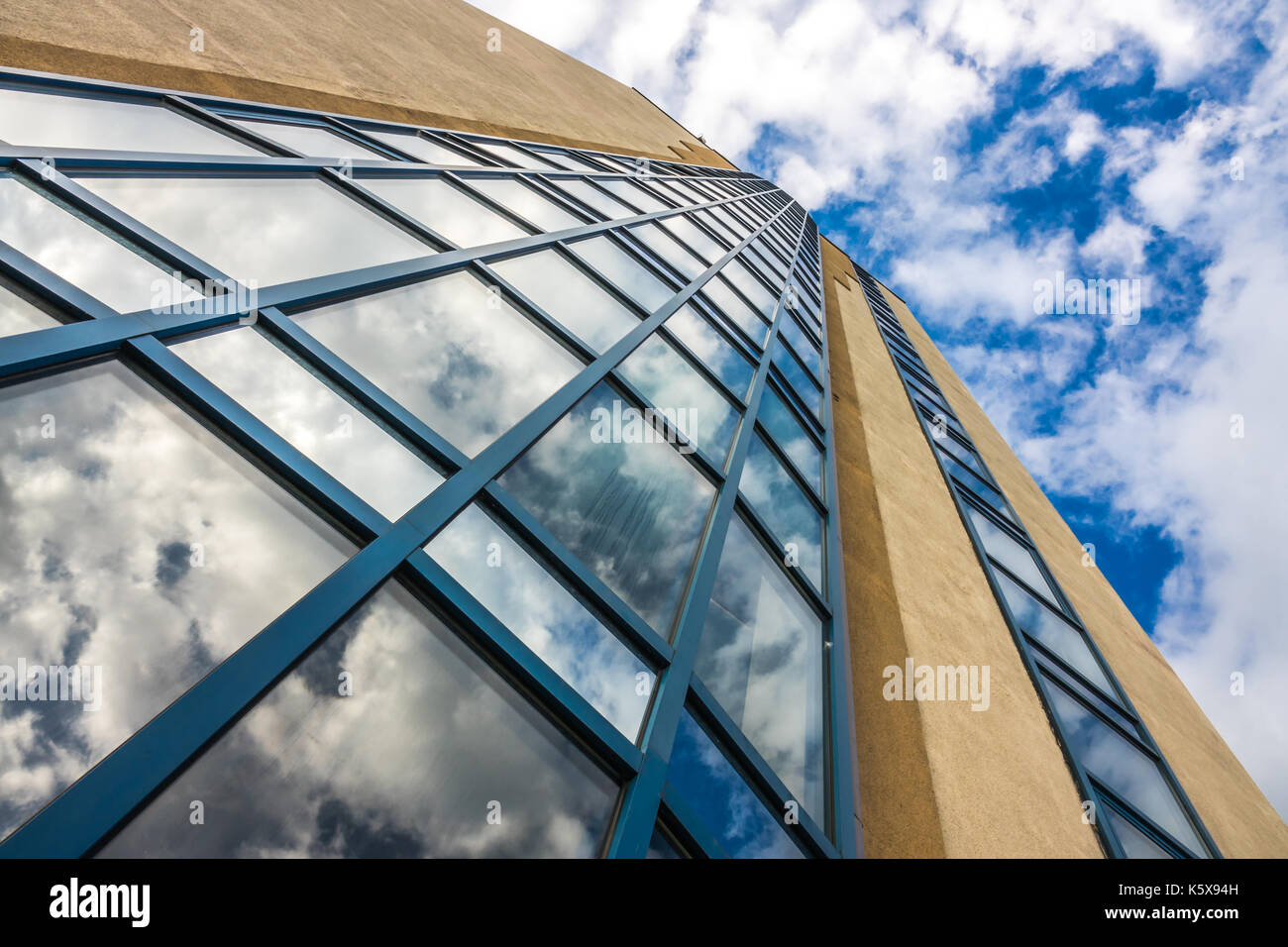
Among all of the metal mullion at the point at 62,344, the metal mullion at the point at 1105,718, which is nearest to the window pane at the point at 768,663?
the metal mullion at the point at 62,344

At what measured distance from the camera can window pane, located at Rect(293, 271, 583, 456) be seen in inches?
166

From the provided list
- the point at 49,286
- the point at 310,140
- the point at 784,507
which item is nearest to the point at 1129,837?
the point at 784,507

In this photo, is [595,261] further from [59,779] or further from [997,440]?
[997,440]

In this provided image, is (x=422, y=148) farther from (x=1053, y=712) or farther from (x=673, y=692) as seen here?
(x=1053, y=712)

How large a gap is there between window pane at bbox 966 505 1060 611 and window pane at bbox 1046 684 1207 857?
120 inches

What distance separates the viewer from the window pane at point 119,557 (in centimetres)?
210

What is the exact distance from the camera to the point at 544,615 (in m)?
3.60

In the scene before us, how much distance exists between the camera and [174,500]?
2801 mm

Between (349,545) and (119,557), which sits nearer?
(119,557)

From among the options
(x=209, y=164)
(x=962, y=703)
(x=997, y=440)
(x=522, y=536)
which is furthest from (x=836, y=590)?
(x=997, y=440)

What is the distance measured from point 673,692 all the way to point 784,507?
3.58m

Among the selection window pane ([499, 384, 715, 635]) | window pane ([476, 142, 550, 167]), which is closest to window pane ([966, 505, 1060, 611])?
window pane ([499, 384, 715, 635])

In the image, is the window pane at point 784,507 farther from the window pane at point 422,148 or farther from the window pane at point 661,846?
the window pane at point 422,148
